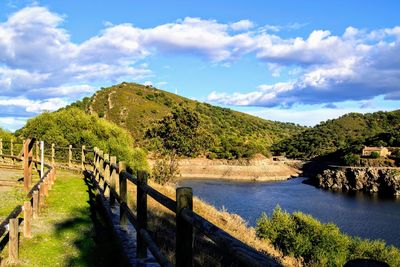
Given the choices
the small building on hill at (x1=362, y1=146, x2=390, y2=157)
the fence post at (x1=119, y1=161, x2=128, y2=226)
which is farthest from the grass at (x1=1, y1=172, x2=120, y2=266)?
the small building on hill at (x1=362, y1=146, x2=390, y2=157)

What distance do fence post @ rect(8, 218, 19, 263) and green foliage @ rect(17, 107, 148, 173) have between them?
3328 centimetres

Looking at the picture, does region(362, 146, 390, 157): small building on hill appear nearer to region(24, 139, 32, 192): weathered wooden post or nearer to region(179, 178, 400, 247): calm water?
region(179, 178, 400, 247): calm water

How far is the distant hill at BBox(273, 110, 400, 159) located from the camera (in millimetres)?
145875

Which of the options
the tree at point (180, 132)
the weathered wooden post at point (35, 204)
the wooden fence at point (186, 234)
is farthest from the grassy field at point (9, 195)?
the tree at point (180, 132)

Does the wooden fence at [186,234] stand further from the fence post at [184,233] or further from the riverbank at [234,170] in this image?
the riverbank at [234,170]

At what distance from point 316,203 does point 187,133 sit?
23.4 m

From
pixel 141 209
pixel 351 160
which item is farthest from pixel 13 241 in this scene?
pixel 351 160

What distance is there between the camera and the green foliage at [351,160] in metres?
101

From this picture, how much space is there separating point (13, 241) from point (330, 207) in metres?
58.6

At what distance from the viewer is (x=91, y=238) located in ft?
30.6

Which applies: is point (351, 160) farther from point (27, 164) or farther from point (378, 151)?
point (27, 164)

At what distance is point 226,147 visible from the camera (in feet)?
369

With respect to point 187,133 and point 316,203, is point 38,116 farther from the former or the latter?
point 316,203

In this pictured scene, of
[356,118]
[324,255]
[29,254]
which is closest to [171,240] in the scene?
[29,254]
